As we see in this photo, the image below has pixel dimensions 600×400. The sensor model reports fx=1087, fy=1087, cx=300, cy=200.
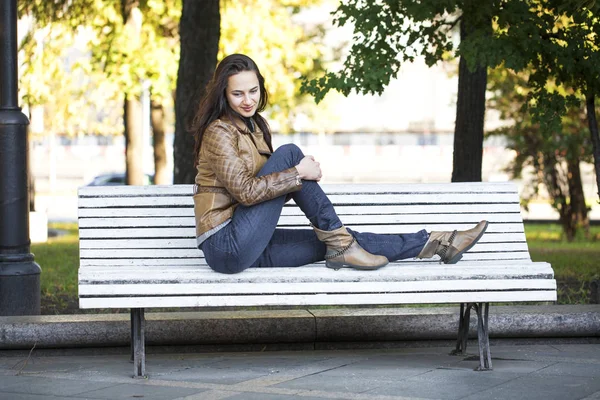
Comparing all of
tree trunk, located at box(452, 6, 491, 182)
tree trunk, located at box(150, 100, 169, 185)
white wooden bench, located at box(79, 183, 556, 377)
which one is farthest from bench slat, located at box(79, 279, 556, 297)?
tree trunk, located at box(150, 100, 169, 185)

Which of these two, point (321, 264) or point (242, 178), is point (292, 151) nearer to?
point (242, 178)

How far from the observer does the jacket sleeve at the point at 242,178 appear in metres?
5.34

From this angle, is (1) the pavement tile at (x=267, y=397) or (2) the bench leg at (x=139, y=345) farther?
(2) the bench leg at (x=139, y=345)

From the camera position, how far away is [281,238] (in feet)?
19.2

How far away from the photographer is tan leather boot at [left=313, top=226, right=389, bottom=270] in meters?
5.44

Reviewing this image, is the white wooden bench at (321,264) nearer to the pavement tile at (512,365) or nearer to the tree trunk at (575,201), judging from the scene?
the pavement tile at (512,365)

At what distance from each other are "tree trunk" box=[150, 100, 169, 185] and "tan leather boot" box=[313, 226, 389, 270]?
50.8 feet

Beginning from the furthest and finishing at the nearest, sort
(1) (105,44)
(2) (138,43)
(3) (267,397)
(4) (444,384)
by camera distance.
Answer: (1) (105,44) < (2) (138,43) < (4) (444,384) < (3) (267,397)

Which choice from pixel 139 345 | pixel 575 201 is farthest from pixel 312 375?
pixel 575 201

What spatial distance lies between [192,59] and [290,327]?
5410 millimetres

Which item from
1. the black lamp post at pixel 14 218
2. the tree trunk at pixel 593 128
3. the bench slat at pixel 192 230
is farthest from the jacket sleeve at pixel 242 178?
the tree trunk at pixel 593 128

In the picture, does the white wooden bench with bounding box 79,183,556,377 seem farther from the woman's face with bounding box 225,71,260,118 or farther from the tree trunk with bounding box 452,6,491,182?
the tree trunk with bounding box 452,6,491,182

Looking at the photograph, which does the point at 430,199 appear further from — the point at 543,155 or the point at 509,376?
the point at 543,155

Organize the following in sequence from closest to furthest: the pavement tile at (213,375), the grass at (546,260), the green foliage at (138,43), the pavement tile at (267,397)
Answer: the pavement tile at (267,397) → the pavement tile at (213,375) → the grass at (546,260) → the green foliage at (138,43)
